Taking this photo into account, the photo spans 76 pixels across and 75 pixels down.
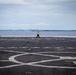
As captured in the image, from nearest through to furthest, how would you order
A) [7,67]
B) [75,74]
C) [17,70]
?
[75,74] < [17,70] < [7,67]

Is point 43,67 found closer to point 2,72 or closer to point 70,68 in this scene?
point 70,68

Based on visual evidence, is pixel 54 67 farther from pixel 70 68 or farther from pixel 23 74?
pixel 23 74

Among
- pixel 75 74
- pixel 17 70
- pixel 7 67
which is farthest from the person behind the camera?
pixel 7 67

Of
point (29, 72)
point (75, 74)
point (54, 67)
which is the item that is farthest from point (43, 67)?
point (75, 74)

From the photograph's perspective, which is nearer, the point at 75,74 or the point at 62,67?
the point at 75,74

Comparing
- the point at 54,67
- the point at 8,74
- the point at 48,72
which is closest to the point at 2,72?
the point at 8,74

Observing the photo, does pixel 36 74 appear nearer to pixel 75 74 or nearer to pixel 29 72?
pixel 29 72

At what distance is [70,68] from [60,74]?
77.9 inches

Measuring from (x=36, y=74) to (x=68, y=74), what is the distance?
2064mm

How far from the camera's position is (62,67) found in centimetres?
1535

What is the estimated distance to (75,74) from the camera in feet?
42.7

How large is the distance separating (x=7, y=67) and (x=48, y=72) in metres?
3.38

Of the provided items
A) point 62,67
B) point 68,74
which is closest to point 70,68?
point 62,67

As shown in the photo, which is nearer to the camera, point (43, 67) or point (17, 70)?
point (17, 70)
